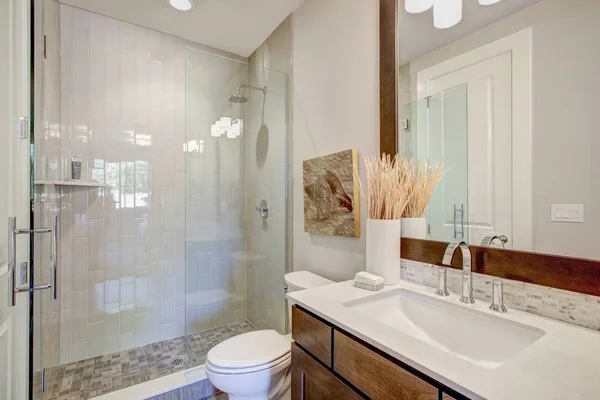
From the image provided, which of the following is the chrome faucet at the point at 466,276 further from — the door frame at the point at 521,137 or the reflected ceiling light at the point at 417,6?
the reflected ceiling light at the point at 417,6

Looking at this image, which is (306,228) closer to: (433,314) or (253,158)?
(253,158)

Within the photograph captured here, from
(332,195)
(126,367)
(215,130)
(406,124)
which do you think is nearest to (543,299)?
(406,124)

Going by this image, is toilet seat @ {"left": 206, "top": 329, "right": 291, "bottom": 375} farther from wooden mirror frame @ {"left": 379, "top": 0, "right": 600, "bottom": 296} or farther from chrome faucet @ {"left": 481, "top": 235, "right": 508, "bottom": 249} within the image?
chrome faucet @ {"left": 481, "top": 235, "right": 508, "bottom": 249}

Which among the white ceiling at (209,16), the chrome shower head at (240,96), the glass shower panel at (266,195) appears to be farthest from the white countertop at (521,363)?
the white ceiling at (209,16)

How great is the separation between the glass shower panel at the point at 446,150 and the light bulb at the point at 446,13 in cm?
29

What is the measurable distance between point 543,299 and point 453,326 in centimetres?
27

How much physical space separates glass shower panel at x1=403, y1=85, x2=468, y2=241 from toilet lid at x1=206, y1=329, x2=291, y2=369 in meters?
0.93

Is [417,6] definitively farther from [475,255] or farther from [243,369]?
[243,369]

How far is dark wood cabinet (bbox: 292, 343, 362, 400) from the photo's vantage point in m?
0.84

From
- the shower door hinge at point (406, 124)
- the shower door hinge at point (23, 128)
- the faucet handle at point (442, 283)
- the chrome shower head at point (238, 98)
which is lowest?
the faucet handle at point (442, 283)

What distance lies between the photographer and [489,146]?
1027 millimetres

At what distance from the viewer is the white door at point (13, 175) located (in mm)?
981

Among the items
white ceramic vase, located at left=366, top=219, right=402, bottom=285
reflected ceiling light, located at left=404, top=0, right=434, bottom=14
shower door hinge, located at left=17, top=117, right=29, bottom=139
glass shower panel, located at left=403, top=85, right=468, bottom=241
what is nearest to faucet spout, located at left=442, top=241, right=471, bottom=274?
glass shower panel, located at left=403, top=85, right=468, bottom=241

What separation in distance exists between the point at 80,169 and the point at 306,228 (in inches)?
68.2
